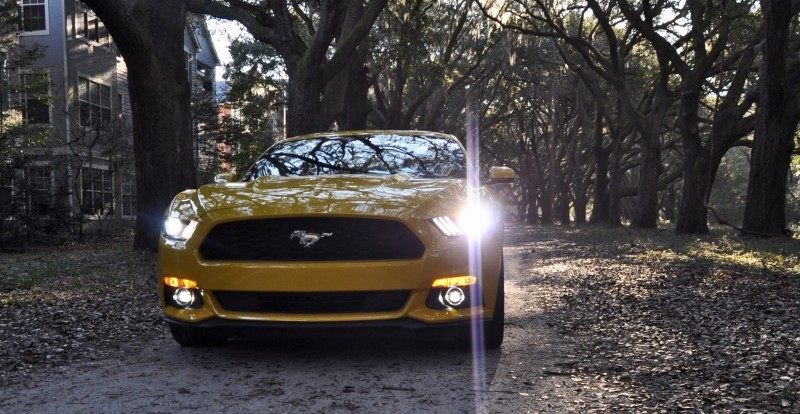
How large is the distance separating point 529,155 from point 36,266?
36127mm

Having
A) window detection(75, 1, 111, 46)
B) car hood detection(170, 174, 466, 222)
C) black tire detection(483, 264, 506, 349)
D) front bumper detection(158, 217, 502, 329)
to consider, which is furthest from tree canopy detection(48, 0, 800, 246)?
black tire detection(483, 264, 506, 349)

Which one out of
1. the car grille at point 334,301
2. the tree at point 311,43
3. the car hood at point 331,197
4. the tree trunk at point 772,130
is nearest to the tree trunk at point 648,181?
the tree trunk at point 772,130

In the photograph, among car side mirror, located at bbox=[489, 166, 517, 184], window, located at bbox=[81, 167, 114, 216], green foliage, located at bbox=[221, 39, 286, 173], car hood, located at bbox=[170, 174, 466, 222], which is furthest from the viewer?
green foliage, located at bbox=[221, 39, 286, 173]

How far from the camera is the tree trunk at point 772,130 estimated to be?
47.3ft

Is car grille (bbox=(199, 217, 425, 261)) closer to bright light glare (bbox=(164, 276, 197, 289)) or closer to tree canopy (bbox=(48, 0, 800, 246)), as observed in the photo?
bright light glare (bbox=(164, 276, 197, 289))

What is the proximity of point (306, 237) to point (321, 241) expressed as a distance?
0.10 meters

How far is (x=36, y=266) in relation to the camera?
38.9ft

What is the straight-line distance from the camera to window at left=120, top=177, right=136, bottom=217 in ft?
85.7

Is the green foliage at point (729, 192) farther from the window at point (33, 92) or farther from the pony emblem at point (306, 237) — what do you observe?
the pony emblem at point (306, 237)

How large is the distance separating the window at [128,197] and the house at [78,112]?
0.03 m

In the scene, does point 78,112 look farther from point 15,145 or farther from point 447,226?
point 447,226

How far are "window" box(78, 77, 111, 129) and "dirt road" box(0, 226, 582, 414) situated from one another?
18663 mm

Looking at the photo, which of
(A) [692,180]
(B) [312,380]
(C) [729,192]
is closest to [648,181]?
(A) [692,180]

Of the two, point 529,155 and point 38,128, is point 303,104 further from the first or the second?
point 529,155
